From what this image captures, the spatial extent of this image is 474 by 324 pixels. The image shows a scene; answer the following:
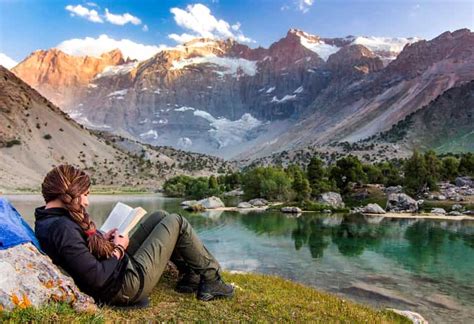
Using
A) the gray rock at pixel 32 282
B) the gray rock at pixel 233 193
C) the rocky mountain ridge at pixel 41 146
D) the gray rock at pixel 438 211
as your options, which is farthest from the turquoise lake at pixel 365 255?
the rocky mountain ridge at pixel 41 146

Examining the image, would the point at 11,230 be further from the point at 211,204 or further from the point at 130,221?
the point at 211,204

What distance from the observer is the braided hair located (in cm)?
686

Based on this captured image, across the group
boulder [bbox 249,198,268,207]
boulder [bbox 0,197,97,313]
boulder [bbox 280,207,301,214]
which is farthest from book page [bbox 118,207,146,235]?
boulder [bbox 249,198,268,207]

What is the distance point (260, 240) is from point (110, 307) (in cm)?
4344

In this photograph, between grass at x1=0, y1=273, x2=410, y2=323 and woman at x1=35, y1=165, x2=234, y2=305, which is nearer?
grass at x1=0, y1=273, x2=410, y2=323

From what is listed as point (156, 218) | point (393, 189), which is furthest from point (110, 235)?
point (393, 189)

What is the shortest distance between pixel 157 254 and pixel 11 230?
236cm

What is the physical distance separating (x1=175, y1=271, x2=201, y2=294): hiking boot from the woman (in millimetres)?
996

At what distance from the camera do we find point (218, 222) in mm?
67938

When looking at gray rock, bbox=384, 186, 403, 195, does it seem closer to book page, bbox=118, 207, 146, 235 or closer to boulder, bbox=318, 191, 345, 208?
boulder, bbox=318, 191, 345, 208

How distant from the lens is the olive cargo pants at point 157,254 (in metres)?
7.55

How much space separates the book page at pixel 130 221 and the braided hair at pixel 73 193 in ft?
2.77

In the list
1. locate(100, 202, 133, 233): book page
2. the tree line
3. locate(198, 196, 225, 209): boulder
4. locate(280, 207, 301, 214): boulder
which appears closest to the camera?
locate(100, 202, 133, 233): book page

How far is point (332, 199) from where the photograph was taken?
9200cm
